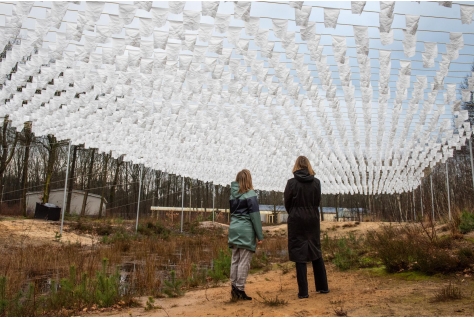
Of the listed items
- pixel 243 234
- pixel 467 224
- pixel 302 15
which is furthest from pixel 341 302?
pixel 467 224

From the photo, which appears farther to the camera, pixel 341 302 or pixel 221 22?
pixel 221 22

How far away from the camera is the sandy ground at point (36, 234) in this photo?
14.5 meters

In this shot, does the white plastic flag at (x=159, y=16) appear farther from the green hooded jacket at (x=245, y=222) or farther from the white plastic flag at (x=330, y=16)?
the green hooded jacket at (x=245, y=222)

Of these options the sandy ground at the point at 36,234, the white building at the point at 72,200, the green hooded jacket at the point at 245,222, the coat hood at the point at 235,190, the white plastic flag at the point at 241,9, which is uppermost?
the white plastic flag at the point at 241,9

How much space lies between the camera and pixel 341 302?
480 cm

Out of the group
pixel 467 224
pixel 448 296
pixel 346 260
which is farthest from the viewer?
pixel 467 224

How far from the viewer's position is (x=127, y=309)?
5285mm

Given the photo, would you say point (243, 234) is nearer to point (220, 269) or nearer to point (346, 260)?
point (220, 269)

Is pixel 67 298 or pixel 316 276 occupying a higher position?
pixel 316 276

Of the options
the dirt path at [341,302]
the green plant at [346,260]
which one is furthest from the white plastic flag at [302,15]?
the green plant at [346,260]

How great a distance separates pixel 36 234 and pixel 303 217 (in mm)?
14692

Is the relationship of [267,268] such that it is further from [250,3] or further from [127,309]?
[250,3]

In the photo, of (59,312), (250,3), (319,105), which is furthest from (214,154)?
(59,312)

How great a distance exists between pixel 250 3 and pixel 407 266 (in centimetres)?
498
